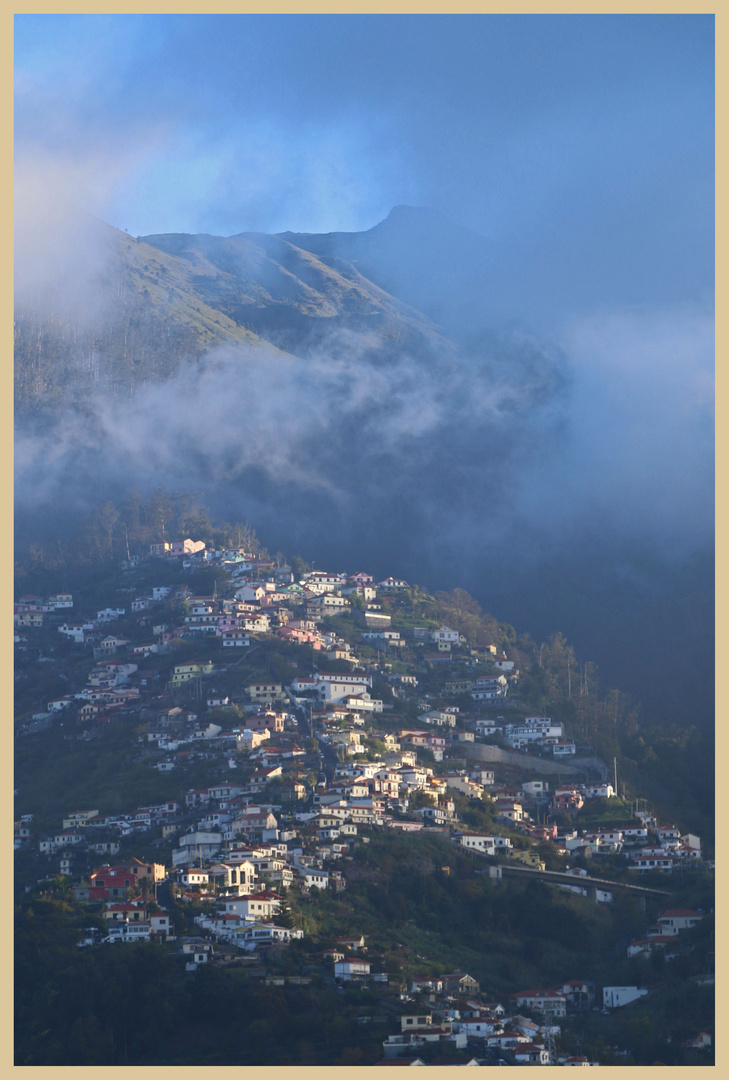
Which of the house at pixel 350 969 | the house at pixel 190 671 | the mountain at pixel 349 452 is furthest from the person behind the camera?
the mountain at pixel 349 452

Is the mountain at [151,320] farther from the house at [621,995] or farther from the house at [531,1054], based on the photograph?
the house at [531,1054]

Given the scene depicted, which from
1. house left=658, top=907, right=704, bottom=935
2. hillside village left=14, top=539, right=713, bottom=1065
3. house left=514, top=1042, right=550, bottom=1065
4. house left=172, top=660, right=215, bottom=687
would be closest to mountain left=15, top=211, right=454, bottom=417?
hillside village left=14, top=539, right=713, bottom=1065

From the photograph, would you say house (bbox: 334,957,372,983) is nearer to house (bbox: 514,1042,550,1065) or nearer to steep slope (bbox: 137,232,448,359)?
house (bbox: 514,1042,550,1065)

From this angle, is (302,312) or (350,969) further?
(302,312)

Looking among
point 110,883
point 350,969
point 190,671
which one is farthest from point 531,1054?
point 190,671

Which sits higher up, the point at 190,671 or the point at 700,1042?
the point at 190,671

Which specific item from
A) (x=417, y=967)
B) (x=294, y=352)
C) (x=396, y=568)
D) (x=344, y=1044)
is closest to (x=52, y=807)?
(x=417, y=967)

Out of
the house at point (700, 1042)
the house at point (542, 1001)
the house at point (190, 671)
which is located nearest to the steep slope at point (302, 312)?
the house at point (190, 671)

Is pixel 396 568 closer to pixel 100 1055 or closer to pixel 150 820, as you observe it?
pixel 150 820

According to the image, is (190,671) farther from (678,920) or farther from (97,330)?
(97,330)
